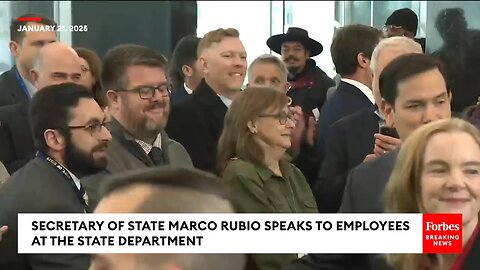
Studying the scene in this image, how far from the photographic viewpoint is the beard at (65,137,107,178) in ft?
4.43

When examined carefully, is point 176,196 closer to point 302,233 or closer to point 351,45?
point 302,233

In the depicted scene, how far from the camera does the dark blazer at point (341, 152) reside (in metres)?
1.37

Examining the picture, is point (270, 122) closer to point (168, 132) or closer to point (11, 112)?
point (168, 132)

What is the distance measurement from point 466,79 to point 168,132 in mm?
484

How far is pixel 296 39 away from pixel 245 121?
16cm

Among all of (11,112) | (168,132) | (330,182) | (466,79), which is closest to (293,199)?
(330,182)

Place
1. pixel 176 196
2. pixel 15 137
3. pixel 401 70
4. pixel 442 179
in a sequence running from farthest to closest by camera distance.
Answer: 1. pixel 15 137
2. pixel 401 70
3. pixel 442 179
4. pixel 176 196

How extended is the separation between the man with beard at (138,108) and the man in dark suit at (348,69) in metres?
0.24

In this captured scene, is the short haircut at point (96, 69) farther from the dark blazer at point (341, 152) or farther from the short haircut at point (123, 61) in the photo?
the dark blazer at point (341, 152)

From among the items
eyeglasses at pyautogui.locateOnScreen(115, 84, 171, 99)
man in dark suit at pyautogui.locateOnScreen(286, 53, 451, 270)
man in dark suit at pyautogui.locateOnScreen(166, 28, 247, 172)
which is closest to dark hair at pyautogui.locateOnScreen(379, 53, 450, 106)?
man in dark suit at pyautogui.locateOnScreen(286, 53, 451, 270)

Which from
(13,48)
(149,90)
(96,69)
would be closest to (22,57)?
(13,48)

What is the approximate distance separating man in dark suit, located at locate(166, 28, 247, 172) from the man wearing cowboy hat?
0.21ft

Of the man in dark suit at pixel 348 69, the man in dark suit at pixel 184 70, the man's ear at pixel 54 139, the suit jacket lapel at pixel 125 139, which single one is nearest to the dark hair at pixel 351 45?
the man in dark suit at pixel 348 69

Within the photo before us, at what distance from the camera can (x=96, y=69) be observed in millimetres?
1407
